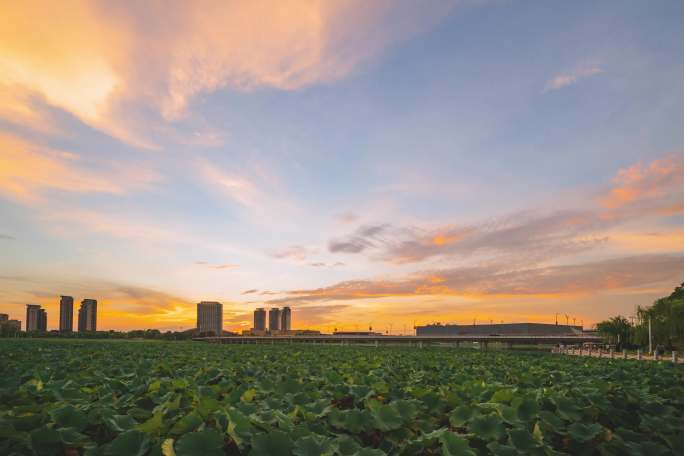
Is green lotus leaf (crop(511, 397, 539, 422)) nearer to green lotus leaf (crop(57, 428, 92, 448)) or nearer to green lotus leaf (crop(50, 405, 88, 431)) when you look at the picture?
green lotus leaf (crop(57, 428, 92, 448))

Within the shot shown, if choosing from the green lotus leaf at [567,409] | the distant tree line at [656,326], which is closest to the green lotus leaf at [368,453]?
the green lotus leaf at [567,409]

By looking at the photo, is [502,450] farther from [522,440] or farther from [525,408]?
[525,408]

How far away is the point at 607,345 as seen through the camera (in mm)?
127188

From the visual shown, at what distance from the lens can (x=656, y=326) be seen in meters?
88.9

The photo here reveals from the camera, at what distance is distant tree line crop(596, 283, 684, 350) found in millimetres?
75500

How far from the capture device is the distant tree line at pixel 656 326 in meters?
75.5

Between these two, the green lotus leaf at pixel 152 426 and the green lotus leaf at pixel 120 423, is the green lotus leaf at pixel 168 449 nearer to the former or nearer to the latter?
the green lotus leaf at pixel 152 426

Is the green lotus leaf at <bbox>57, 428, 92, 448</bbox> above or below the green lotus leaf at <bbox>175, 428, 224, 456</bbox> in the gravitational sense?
below

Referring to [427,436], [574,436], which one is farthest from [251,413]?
[574,436]

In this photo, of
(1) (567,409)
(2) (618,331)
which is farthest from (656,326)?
(1) (567,409)

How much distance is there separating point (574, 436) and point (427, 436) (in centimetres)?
213

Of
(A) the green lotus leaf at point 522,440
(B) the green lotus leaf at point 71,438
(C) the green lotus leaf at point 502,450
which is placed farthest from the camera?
(A) the green lotus leaf at point 522,440

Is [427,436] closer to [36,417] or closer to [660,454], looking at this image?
[660,454]

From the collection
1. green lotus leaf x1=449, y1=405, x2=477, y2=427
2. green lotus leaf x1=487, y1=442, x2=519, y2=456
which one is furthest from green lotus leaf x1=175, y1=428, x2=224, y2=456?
green lotus leaf x1=449, y1=405, x2=477, y2=427
